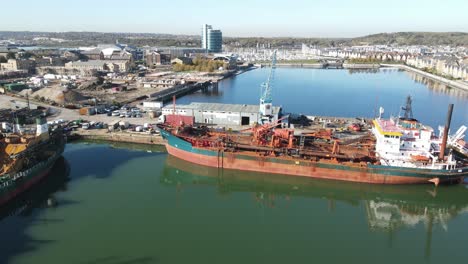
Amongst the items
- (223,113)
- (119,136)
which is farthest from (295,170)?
(119,136)

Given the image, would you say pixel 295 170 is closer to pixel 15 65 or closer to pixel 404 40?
pixel 15 65

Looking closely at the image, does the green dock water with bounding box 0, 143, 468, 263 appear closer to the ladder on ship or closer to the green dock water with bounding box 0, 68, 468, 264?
the green dock water with bounding box 0, 68, 468, 264

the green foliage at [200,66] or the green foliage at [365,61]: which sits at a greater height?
the green foliage at [365,61]

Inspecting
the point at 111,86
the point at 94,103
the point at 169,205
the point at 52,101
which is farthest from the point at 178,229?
the point at 111,86

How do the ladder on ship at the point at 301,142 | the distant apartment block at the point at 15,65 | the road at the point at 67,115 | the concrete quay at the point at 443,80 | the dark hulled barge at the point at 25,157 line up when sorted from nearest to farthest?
the dark hulled barge at the point at 25,157 < the ladder on ship at the point at 301,142 < the road at the point at 67,115 < the concrete quay at the point at 443,80 < the distant apartment block at the point at 15,65

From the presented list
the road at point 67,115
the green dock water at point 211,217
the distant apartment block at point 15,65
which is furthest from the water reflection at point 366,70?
the green dock water at point 211,217

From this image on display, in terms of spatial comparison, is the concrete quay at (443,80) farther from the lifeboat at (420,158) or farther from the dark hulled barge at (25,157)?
the dark hulled barge at (25,157)
